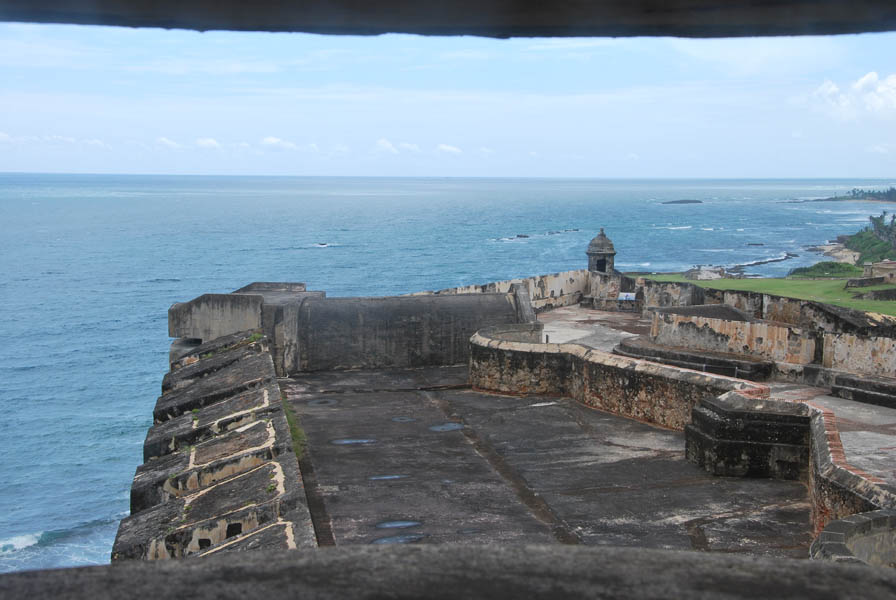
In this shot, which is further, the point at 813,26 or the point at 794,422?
the point at 794,422

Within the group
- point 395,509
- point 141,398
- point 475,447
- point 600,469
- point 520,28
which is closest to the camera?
point 520,28

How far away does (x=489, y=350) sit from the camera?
→ 55.0 feet

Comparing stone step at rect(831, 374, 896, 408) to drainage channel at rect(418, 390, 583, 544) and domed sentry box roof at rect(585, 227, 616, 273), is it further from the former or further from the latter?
domed sentry box roof at rect(585, 227, 616, 273)

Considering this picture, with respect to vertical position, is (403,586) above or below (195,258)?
above

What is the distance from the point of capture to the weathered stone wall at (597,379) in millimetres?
13477

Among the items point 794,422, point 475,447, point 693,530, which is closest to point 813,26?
point 693,530

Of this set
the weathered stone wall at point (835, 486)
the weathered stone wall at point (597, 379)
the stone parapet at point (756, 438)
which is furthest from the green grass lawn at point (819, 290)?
the weathered stone wall at point (835, 486)

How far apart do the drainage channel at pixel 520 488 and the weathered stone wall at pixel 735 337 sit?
7269 millimetres

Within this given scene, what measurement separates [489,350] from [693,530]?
7.53 meters

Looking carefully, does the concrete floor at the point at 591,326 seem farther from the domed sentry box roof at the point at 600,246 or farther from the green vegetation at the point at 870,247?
the green vegetation at the point at 870,247

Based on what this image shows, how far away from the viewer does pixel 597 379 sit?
50.1 feet

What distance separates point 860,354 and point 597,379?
20.1ft

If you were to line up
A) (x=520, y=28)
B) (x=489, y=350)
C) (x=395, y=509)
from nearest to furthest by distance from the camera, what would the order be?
1. (x=520, y=28)
2. (x=395, y=509)
3. (x=489, y=350)

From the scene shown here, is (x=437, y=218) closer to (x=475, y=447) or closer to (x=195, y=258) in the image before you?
(x=195, y=258)
